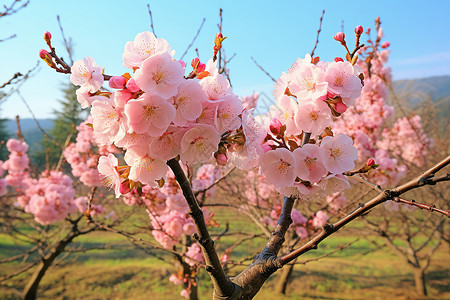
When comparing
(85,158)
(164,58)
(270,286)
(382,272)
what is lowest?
(382,272)

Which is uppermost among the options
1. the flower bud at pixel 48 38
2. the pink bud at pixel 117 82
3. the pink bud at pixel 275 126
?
the flower bud at pixel 48 38

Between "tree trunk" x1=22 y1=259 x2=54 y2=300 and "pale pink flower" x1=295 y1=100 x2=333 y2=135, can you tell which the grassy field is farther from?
"pale pink flower" x1=295 y1=100 x2=333 y2=135

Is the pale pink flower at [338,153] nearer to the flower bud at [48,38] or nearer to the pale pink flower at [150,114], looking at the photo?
the pale pink flower at [150,114]

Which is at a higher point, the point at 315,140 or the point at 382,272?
the point at 315,140

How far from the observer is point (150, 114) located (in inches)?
23.2

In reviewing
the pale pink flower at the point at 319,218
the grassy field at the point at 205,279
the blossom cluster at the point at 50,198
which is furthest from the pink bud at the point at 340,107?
the blossom cluster at the point at 50,198

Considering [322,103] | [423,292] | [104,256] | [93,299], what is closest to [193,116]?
[322,103]

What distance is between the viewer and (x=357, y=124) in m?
4.23

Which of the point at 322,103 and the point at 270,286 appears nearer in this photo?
the point at 322,103

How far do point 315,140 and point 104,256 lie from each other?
6.92 metres

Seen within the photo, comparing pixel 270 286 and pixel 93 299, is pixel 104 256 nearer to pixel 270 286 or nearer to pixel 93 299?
pixel 93 299

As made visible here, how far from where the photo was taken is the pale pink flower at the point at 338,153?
0.76m

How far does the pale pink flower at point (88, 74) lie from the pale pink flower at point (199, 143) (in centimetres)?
27

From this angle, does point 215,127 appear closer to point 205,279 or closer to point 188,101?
point 188,101
